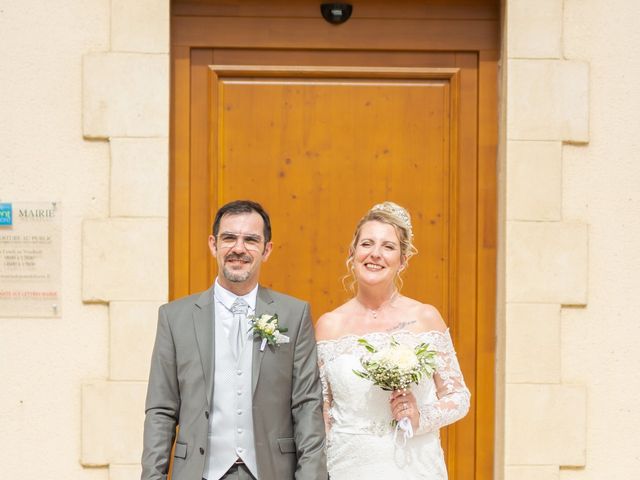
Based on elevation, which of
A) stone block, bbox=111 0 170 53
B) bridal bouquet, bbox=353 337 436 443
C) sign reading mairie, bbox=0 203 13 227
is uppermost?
stone block, bbox=111 0 170 53

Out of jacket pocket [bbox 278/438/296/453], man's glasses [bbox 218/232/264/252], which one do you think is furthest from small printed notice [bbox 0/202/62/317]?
jacket pocket [bbox 278/438/296/453]

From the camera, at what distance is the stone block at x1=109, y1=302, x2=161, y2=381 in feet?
15.2

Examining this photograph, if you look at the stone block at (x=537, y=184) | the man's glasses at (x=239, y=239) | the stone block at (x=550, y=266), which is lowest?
the stone block at (x=550, y=266)

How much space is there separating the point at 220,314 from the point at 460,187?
184cm

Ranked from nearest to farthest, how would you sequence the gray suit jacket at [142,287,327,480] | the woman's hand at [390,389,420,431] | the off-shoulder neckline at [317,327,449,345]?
1. the gray suit jacket at [142,287,327,480]
2. the woman's hand at [390,389,420,431]
3. the off-shoulder neckline at [317,327,449,345]

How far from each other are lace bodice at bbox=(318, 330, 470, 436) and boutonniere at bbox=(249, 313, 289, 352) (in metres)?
0.42

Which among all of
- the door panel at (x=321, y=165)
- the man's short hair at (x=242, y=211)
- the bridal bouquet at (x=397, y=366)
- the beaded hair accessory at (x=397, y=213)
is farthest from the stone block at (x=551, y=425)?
the man's short hair at (x=242, y=211)

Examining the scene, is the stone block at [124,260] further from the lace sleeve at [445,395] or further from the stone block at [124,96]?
the lace sleeve at [445,395]

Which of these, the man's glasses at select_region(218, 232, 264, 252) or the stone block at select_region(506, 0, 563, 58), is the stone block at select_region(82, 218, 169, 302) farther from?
the stone block at select_region(506, 0, 563, 58)

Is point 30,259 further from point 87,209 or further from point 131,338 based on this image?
point 131,338

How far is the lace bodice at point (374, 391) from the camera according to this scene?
3818 millimetres

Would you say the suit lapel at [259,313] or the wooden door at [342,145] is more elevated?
the wooden door at [342,145]

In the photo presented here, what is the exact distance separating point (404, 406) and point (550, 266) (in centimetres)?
136

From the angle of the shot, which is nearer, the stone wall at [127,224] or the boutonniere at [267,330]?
the boutonniere at [267,330]
